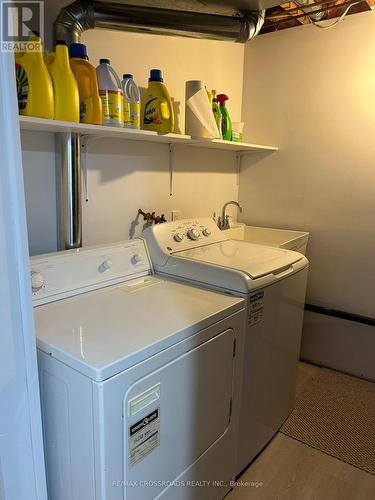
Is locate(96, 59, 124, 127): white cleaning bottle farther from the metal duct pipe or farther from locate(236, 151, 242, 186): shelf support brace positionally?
locate(236, 151, 242, 186): shelf support brace

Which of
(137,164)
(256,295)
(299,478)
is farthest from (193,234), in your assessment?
(299,478)

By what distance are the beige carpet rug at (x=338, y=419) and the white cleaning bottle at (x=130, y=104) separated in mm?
1888

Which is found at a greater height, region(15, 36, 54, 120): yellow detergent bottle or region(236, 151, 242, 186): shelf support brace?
region(15, 36, 54, 120): yellow detergent bottle

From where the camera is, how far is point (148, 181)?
2.17 m

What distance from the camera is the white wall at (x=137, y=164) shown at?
64.6 inches

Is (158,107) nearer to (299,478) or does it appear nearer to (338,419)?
(299,478)

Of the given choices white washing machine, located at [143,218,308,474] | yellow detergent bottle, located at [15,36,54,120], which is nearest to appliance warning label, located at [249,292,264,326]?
white washing machine, located at [143,218,308,474]

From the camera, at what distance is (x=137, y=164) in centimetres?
209

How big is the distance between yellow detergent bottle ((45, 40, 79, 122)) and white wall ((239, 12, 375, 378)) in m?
1.83

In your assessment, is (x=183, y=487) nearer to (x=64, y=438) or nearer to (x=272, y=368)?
(x=64, y=438)

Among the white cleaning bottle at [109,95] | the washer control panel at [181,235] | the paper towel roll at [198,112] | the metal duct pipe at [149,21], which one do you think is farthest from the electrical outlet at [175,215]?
the metal duct pipe at [149,21]

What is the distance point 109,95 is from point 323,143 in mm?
1692

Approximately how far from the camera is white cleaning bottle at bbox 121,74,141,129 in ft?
5.34

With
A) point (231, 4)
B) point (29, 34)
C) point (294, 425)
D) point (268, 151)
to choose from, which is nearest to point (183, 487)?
point (294, 425)
